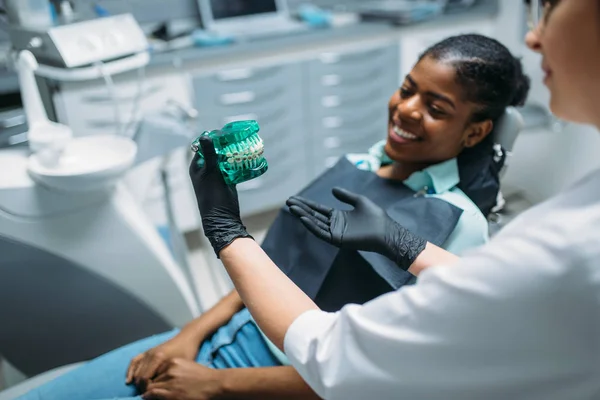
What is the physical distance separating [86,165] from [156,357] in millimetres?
585

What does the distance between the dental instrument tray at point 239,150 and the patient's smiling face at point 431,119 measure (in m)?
0.50

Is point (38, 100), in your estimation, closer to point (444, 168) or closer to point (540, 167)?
point (444, 168)

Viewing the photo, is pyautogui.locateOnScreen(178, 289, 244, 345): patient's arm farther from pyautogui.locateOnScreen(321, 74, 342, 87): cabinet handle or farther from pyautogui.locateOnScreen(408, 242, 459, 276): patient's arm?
pyautogui.locateOnScreen(321, 74, 342, 87): cabinet handle

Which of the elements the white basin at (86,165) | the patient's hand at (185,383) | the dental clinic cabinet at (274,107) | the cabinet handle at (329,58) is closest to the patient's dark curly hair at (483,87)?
the patient's hand at (185,383)

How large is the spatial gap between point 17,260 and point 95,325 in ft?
1.05

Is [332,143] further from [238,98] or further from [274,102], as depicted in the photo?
[238,98]

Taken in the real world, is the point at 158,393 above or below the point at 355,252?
below

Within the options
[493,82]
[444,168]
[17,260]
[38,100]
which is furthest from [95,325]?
[493,82]

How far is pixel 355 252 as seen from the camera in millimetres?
1226

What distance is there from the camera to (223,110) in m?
2.63

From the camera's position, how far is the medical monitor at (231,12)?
113 inches

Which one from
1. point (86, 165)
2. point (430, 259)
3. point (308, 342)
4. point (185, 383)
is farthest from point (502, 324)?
point (86, 165)

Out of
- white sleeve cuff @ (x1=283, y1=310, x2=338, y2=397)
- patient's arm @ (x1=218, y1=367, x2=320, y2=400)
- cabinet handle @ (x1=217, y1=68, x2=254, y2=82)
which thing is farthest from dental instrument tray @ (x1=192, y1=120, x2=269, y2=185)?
cabinet handle @ (x1=217, y1=68, x2=254, y2=82)

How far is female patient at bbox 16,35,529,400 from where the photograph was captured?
118cm
